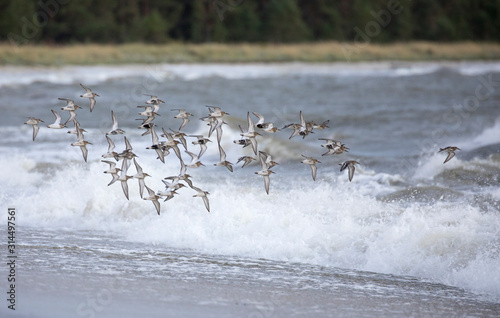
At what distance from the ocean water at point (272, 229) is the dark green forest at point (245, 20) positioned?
109 feet

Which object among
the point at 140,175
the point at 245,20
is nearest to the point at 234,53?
the point at 245,20

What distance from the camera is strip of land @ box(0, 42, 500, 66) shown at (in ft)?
161

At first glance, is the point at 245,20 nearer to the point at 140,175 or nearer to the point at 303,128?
the point at 303,128

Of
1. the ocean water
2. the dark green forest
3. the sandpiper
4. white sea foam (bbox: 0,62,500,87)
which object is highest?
the dark green forest

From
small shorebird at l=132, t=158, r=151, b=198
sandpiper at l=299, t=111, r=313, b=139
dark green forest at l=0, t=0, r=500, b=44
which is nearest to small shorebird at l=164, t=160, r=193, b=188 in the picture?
small shorebird at l=132, t=158, r=151, b=198

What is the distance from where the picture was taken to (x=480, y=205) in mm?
14234

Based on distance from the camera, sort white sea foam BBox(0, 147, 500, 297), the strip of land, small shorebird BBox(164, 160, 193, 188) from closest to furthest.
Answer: white sea foam BBox(0, 147, 500, 297)
small shorebird BBox(164, 160, 193, 188)
the strip of land

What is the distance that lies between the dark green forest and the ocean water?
1310 inches

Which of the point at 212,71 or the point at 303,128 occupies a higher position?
the point at 212,71

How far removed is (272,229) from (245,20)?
54955 mm

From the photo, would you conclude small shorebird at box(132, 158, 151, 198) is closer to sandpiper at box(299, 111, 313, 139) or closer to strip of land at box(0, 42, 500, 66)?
sandpiper at box(299, 111, 313, 139)

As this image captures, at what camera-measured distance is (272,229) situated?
13.2 meters

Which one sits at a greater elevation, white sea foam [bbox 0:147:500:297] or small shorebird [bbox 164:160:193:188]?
small shorebird [bbox 164:160:193:188]

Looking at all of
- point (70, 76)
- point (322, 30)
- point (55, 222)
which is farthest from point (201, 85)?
point (322, 30)
